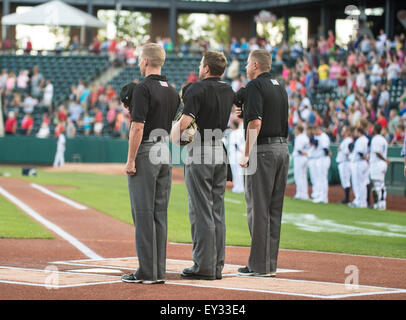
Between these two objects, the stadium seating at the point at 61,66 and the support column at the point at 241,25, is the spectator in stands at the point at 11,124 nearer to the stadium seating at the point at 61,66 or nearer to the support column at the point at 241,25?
the stadium seating at the point at 61,66

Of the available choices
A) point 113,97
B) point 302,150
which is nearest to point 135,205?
point 302,150

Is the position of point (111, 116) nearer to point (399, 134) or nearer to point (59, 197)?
point (399, 134)

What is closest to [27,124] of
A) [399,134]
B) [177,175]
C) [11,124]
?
[11,124]

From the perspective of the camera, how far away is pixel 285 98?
819 cm

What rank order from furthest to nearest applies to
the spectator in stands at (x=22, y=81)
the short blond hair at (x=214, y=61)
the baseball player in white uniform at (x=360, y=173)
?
the spectator in stands at (x=22, y=81)
the baseball player in white uniform at (x=360, y=173)
the short blond hair at (x=214, y=61)

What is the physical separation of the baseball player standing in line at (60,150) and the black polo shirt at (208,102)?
76.9 feet

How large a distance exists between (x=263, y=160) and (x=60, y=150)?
77.3 ft

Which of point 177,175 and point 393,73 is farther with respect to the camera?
point 177,175

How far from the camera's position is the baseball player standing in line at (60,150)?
30.7 m

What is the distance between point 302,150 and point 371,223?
5.85 m

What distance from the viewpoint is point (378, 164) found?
18.7 m

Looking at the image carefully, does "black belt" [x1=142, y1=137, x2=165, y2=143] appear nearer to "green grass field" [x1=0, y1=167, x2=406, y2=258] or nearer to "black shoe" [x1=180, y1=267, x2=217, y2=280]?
"black shoe" [x1=180, y1=267, x2=217, y2=280]

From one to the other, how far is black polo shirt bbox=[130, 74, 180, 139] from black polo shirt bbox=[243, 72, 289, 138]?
2.70ft

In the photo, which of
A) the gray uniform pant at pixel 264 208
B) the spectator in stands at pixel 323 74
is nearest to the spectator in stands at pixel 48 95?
the spectator in stands at pixel 323 74
